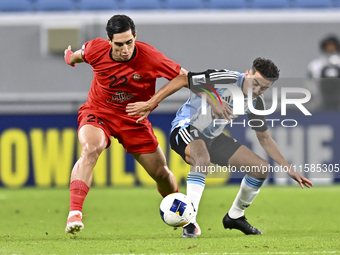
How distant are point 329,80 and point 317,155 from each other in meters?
1.37

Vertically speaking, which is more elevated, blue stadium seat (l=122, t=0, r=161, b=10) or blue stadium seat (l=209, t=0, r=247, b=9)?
blue stadium seat (l=209, t=0, r=247, b=9)

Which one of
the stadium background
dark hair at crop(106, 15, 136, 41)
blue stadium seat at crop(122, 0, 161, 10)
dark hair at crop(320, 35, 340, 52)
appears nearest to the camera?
dark hair at crop(106, 15, 136, 41)

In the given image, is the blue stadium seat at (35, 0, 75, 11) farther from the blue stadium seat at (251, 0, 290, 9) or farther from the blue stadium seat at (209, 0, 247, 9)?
the blue stadium seat at (251, 0, 290, 9)

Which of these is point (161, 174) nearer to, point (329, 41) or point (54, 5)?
point (329, 41)

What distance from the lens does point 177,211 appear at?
486 centimetres

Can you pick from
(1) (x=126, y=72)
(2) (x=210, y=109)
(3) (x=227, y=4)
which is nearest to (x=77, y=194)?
(1) (x=126, y=72)

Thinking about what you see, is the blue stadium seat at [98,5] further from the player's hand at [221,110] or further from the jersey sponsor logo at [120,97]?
the player's hand at [221,110]

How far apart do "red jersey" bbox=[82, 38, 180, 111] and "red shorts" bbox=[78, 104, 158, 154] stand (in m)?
0.08

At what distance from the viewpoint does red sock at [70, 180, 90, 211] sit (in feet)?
15.1

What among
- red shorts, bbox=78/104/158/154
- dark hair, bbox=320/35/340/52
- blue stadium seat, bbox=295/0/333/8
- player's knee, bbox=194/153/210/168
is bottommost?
player's knee, bbox=194/153/210/168

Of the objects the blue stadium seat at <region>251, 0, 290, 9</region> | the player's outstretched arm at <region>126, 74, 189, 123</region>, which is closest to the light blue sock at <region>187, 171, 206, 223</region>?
the player's outstretched arm at <region>126, 74, 189, 123</region>

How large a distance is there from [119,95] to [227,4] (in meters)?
7.73

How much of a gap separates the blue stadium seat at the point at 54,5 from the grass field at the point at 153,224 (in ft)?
14.9

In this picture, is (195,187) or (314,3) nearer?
(195,187)
